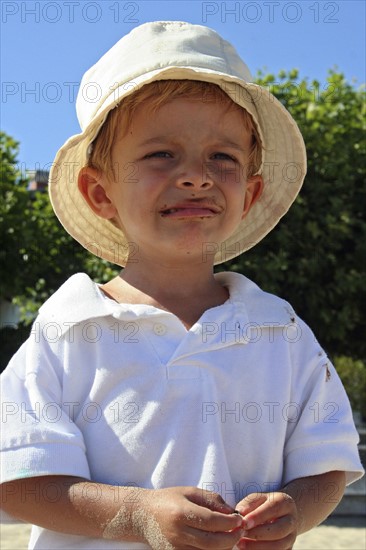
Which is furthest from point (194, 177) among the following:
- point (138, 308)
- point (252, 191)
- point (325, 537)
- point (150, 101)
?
point (325, 537)

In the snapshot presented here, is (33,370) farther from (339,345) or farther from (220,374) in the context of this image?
(339,345)

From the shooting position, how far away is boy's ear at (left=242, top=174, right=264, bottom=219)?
7.33ft

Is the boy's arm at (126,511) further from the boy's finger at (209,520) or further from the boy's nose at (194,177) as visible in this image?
the boy's nose at (194,177)

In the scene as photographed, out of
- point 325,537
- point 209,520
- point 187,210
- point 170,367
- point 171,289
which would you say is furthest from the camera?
point 325,537

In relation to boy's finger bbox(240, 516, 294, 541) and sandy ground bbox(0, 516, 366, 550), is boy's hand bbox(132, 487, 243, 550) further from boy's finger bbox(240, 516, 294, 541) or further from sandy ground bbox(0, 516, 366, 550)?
sandy ground bbox(0, 516, 366, 550)

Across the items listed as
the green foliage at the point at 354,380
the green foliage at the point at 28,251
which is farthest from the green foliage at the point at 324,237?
the green foliage at the point at 354,380

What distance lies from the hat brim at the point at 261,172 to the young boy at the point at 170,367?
0.01 metres

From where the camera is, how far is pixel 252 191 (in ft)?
7.42

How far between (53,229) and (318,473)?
217 inches

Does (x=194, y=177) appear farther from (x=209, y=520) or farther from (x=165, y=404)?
(x=209, y=520)

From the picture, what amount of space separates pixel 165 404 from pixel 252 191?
0.78 meters

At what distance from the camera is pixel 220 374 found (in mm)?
1800

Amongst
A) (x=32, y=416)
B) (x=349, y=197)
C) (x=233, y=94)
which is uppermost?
(x=349, y=197)

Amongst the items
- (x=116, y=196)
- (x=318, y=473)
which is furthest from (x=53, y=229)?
(x=318, y=473)
